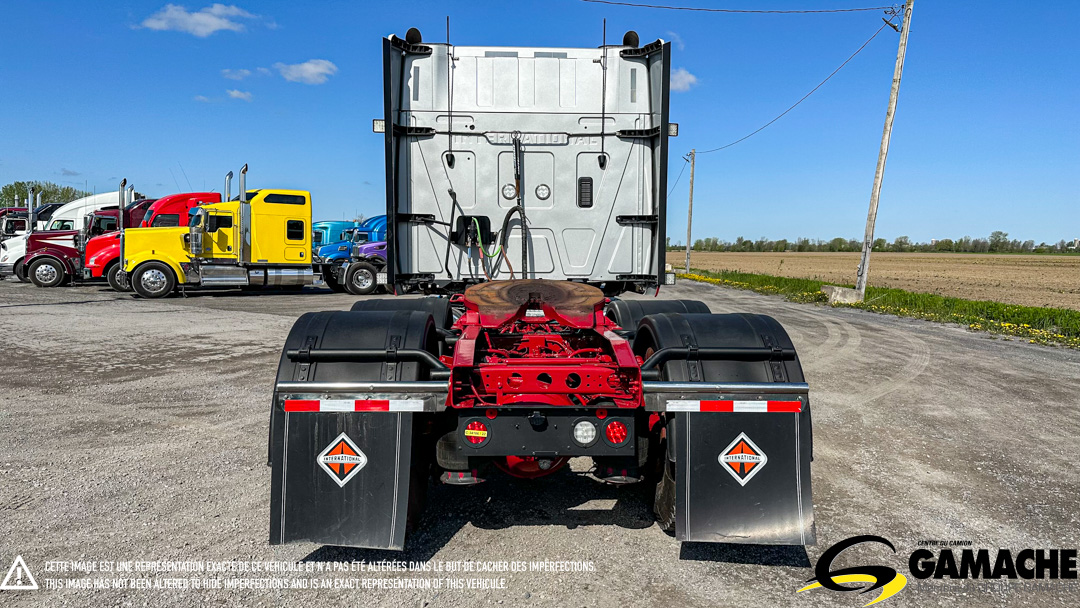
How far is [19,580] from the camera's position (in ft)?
10.2

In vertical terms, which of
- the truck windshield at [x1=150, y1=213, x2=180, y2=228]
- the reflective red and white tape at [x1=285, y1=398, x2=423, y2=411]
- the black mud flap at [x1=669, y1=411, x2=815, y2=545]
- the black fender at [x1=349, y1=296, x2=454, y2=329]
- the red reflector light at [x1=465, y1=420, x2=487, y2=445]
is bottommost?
the black mud flap at [x1=669, y1=411, x2=815, y2=545]

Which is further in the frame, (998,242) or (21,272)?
(998,242)

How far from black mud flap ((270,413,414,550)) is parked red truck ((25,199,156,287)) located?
2047cm

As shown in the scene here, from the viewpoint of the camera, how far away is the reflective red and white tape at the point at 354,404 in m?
3.18

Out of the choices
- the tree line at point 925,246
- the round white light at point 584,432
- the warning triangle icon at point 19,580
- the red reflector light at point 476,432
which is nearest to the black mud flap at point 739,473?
the round white light at point 584,432

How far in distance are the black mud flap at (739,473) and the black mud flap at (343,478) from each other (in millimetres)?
1322

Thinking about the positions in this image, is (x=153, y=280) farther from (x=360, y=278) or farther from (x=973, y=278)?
(x=973, y=278)

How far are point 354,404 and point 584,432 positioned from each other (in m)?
1.08

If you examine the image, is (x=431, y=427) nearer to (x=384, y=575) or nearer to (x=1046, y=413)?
(x=384, y=575)

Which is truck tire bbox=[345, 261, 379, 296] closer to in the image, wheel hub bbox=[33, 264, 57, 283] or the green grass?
wheel hub bbox=[33, 264, 57, 283]

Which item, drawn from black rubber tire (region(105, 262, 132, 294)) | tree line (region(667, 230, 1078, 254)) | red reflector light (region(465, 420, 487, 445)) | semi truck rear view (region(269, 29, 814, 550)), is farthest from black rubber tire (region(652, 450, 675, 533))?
tree line (region(667, 230, 1078, 254))

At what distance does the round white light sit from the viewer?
3176 millimetres

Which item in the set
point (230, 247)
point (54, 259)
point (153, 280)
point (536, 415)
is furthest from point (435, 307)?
point (54, 259)

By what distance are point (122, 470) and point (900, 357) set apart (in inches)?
383
